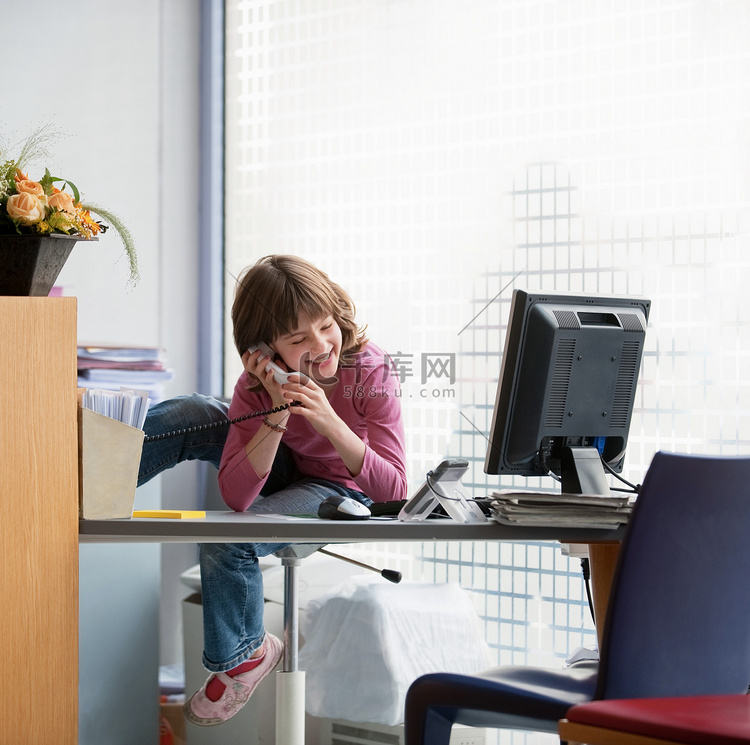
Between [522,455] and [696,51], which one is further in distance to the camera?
[696,51]

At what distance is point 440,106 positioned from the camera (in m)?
2.65

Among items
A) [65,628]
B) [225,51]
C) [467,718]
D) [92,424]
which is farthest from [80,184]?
[467,718]

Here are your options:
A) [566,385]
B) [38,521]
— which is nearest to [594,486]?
[566,385]

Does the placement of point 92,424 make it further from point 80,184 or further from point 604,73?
point 604,73

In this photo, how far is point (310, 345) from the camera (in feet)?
5.85

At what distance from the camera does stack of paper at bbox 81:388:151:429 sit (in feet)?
Answer: 4.71

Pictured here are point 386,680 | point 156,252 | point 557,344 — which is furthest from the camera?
point 156,252

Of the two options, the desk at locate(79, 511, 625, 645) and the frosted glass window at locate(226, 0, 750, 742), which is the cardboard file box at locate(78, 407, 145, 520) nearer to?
the desk at locate(79, 511, 625, 645)

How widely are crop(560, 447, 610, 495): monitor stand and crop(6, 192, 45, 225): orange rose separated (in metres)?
0.97

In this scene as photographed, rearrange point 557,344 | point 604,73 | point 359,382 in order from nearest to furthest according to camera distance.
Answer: point 557,344 → point 359,382 → point 604,73

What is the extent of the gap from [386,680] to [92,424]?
113 cm

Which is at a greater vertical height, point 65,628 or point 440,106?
point 440,106

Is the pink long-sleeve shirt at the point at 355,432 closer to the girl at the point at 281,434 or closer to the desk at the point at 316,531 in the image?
the girl at the point at 281,434

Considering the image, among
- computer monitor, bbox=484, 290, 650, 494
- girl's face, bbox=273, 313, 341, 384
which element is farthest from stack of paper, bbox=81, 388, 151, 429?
computer monitor, bbox=484, 290, 650, 494
